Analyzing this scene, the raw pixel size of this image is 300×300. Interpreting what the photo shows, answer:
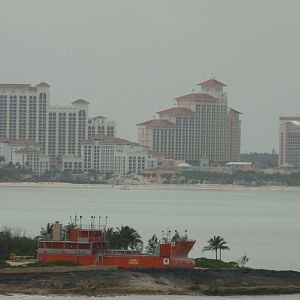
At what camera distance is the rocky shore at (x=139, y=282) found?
44938 mm

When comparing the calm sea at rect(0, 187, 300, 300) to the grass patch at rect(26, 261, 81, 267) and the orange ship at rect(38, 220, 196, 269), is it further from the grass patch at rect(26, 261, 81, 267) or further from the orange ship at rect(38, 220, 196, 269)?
the orange ship at rect(38, 220, 196, 269)

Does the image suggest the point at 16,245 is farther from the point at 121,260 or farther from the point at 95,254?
the point at 121,260

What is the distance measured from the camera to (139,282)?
46344 millimetres

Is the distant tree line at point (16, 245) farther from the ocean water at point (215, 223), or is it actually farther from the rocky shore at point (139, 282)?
the ocean water at point (215, 223)

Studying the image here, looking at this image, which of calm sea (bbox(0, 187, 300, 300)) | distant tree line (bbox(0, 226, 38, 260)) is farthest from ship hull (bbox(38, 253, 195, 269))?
calm sea (bbox(0, 187, 300, 300))

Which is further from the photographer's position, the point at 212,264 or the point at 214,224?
the point at 214,224

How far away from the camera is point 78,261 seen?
164ft

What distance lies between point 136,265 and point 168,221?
57231 millimetres

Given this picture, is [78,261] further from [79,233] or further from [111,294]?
[111,294]

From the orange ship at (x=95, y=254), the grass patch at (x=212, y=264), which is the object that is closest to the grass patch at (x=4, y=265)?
the orange ship at (x=95, y=254)

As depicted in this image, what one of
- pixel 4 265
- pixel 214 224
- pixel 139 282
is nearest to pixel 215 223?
pixel 214 224

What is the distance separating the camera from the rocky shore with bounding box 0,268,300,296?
44.9 metres

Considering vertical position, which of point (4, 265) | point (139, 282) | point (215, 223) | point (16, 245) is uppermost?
point (215, 223)

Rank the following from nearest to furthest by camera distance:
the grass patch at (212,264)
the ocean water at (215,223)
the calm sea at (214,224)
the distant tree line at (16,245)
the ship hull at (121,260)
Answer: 1. the ship hull at (121,260)
2. the grass patch at (212,264)
3. the distant tree line at (16,245)
4. the calm sea at (214,224)
5. the ocean water at (215,223)
